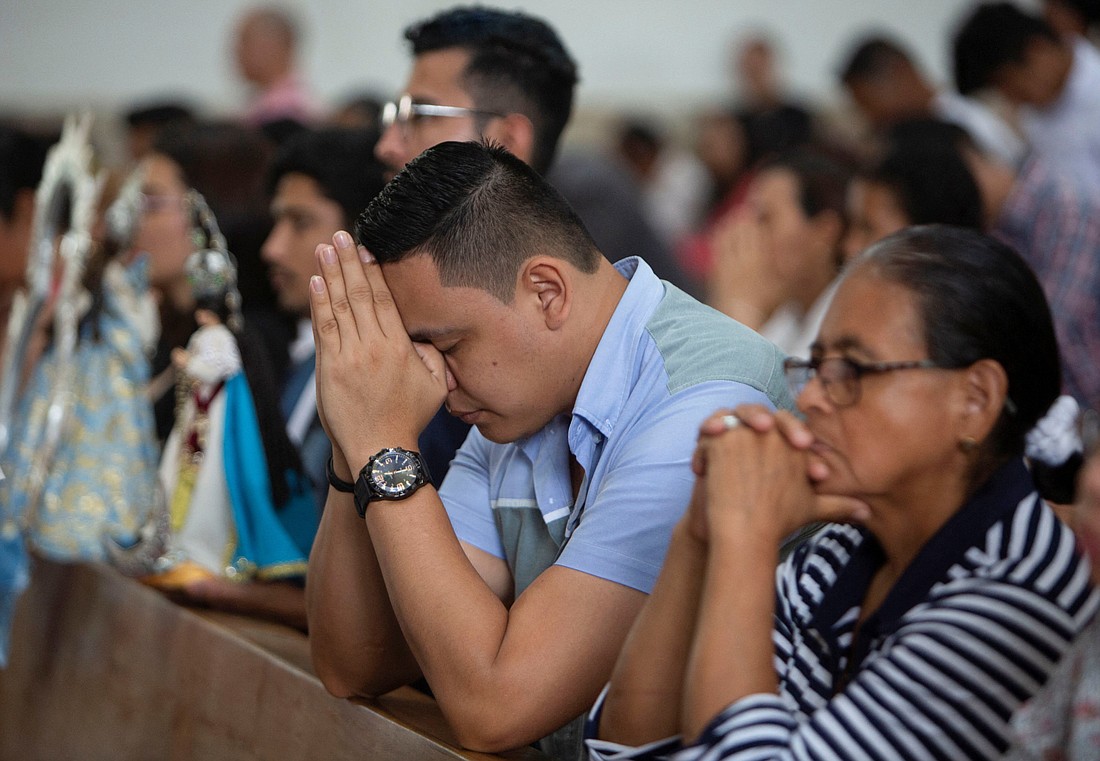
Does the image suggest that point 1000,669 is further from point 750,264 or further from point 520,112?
point 750,264

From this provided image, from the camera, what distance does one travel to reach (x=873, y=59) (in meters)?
5.05

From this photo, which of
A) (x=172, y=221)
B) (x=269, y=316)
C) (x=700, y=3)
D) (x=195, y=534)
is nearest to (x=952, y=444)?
(x=195, y=534)

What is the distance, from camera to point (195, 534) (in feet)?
8.18

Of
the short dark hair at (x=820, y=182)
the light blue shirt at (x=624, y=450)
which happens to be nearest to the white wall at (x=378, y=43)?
the short dark hair at (x=820, y=182)

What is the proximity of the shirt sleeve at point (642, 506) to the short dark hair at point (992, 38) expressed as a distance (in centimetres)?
285

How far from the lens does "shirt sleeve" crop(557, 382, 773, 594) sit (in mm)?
1487

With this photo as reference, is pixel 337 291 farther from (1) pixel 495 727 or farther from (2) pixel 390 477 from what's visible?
(1) pixel 495 727

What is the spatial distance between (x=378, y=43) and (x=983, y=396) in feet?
23.4

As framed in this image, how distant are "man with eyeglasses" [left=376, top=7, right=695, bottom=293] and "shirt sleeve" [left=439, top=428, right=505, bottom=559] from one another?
651mm

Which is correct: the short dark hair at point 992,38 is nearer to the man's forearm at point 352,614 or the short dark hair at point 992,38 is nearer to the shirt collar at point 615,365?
the shirt collar at point 615,365

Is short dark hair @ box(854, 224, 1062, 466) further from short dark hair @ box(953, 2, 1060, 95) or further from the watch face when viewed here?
short dark hair @ box(953, 2, 1060, 95)

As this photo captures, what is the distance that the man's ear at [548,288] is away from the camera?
1.63 meters

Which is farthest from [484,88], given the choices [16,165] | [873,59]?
[873,59]

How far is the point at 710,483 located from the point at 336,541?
63 centimetres
